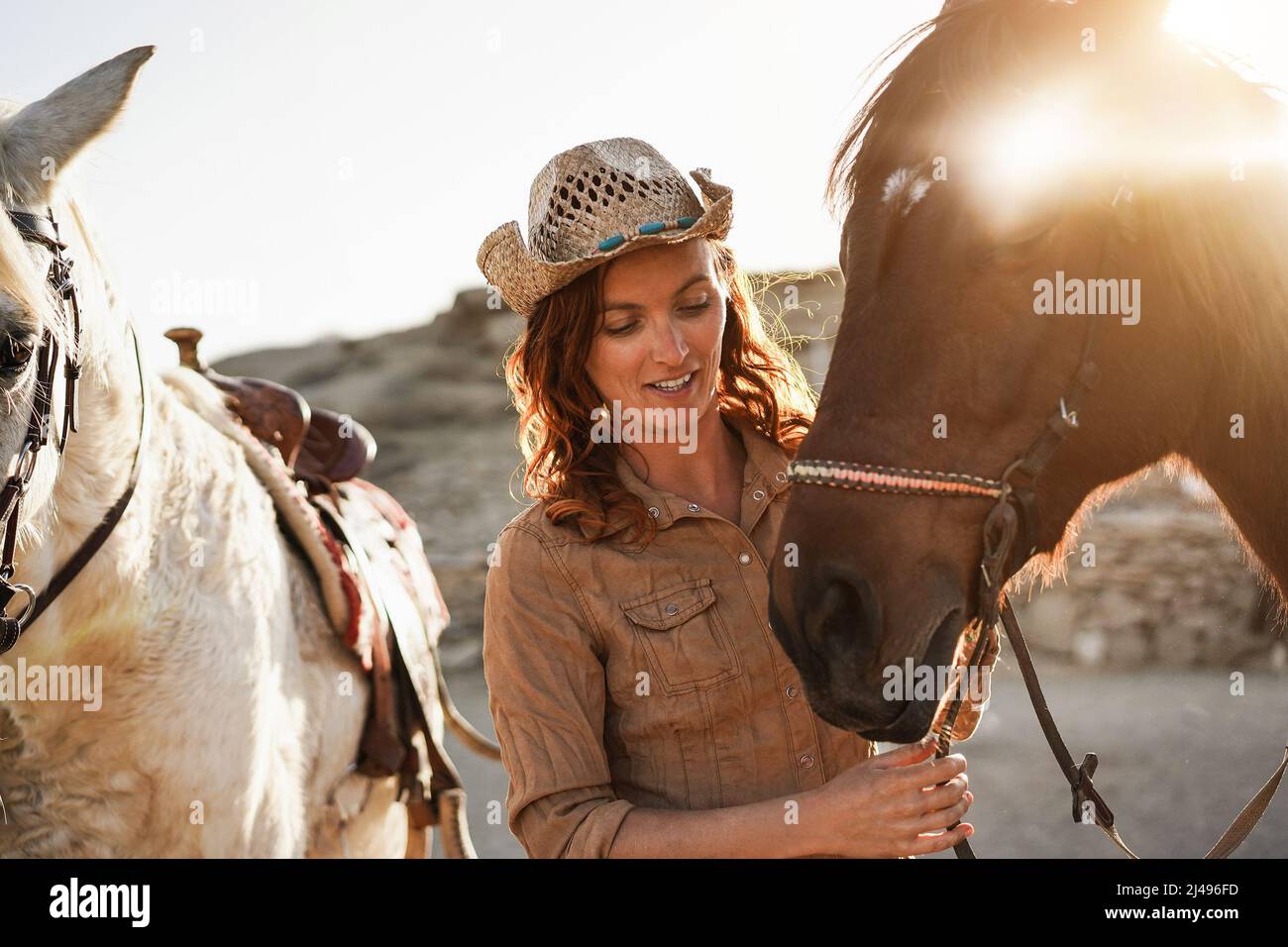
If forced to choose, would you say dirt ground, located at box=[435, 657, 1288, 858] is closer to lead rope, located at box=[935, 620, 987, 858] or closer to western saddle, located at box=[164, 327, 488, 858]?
western saddle, located at box=[164, 327, 488, 858]

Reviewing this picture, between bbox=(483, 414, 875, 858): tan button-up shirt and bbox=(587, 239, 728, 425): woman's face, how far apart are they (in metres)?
0.22

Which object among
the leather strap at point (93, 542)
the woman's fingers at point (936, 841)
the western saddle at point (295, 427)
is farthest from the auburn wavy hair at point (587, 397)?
the western saddle at point (295, 427)

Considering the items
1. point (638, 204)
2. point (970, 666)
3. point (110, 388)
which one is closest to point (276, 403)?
point (110, 388)

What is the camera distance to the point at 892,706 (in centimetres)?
131

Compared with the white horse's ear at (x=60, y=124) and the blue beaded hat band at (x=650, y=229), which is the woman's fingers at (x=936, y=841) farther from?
the white horse's ear at (x=60, y=124)

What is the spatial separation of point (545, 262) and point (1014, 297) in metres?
0.76

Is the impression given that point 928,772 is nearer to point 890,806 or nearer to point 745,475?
point 890,806

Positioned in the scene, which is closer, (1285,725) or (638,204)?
(638,204)

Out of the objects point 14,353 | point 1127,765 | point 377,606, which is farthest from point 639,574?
point 1127,765

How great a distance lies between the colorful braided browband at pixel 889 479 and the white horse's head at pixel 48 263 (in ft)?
4.38

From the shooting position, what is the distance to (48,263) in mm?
1822

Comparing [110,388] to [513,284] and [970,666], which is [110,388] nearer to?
[513,284]

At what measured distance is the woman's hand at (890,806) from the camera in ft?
4.43

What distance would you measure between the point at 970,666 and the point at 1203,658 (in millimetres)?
8030
